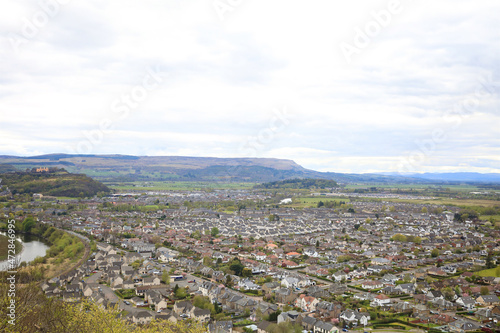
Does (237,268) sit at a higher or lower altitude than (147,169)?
lower

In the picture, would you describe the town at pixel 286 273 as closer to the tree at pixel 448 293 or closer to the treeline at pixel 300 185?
the tree at pixel 448 293

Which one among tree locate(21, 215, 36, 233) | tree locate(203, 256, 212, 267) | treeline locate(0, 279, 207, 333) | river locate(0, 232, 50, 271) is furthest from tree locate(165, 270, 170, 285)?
tree locate(21, 215, 36, 233)

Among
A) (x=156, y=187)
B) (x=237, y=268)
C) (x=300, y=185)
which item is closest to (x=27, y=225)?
(x=237, y=268)

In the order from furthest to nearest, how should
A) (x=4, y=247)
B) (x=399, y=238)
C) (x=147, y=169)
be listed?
1. (x=147, y=169)
2. (x=399, y=238)
3. (x=4, y=247)

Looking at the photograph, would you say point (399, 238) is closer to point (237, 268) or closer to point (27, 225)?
point (237, 268)

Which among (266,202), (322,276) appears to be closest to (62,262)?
(322,276)

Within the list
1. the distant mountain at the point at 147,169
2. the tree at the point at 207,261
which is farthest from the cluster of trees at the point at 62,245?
the distant mountain at the point at 147,169
